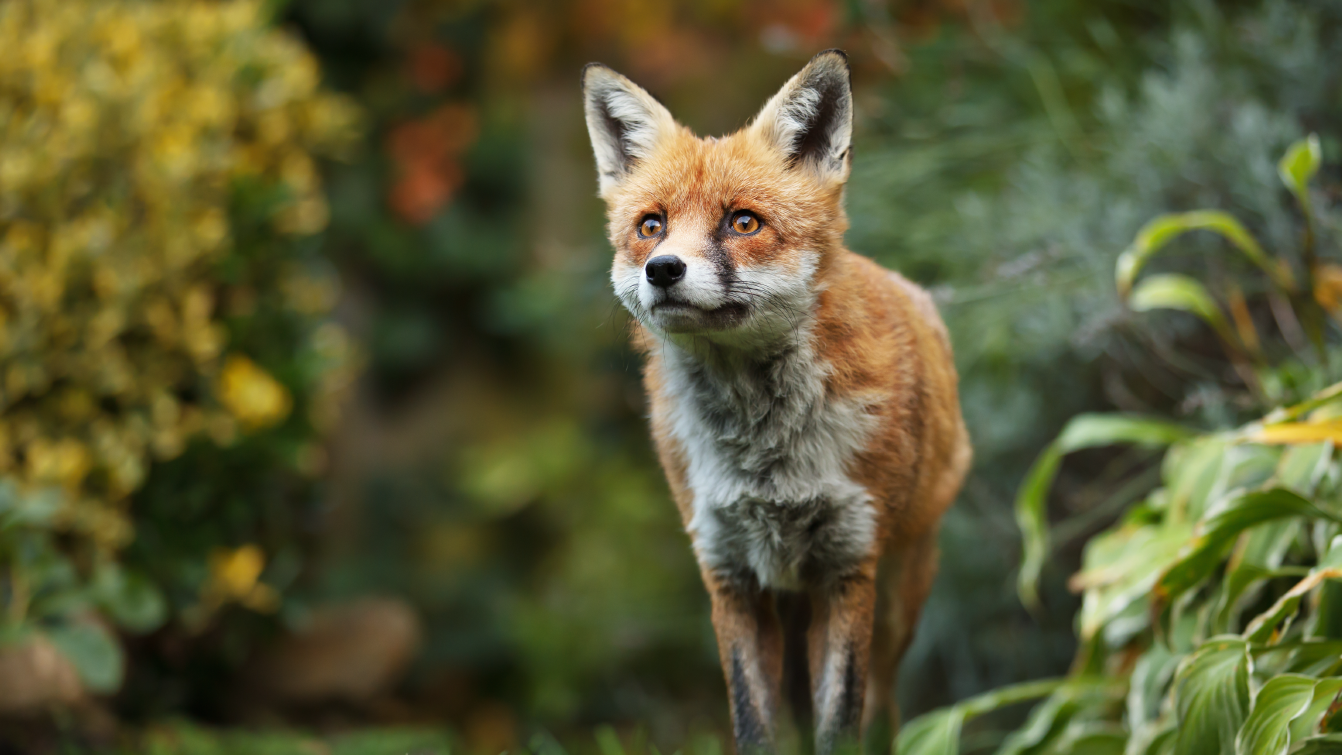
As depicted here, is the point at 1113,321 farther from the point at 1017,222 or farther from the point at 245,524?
the point at 245,524

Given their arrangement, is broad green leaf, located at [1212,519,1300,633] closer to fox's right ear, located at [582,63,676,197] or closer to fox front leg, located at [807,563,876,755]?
fox front leg, located at [807,563,876,755]

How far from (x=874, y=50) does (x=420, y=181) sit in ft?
11.0

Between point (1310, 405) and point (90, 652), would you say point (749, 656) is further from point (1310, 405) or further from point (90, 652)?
point (90, 652)

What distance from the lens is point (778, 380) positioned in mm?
1834

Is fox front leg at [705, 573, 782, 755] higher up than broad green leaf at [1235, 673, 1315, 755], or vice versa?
fox front leg at [705, 573, 782, 755]

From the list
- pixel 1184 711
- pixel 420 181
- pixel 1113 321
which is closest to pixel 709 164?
pixel 1184 711

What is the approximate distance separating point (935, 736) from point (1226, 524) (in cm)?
95

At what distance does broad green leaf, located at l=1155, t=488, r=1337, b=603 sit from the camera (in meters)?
2.46

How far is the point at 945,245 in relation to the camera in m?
→ 4.27

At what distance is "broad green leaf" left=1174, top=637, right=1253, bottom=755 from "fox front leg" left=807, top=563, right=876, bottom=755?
106cm

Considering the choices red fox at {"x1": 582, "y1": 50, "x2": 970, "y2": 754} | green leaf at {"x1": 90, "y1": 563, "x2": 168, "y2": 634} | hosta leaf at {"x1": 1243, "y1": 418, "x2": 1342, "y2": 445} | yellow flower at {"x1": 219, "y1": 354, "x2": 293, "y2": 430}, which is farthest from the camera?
yellow flower at {"x1": 219, "y1": 354, "x2": 293, "y2": 430}

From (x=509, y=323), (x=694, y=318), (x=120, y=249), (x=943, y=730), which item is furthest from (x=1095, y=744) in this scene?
(x=509, y=323)

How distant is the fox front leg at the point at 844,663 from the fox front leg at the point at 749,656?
0.31 feet

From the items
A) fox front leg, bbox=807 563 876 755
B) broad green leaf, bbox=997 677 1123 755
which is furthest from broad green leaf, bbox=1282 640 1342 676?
fox front leg, bbox=807 563 876 755
